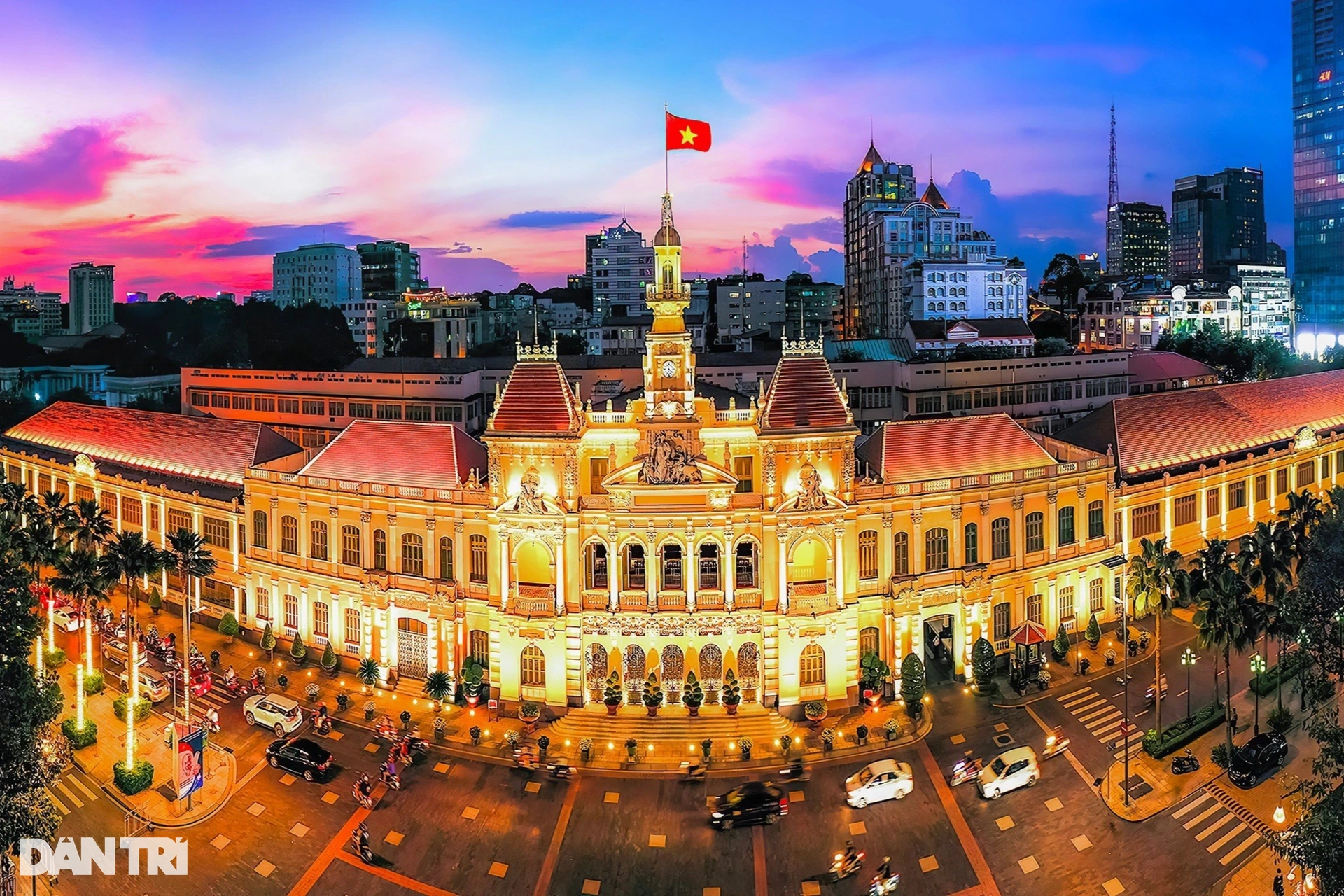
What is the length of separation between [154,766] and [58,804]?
182 inches

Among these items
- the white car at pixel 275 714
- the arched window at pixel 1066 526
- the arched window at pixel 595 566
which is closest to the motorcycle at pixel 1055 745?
the arched window at pixel 1066 526

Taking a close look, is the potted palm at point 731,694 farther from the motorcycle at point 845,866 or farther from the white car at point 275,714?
the white car at point 275,714

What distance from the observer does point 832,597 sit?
57656mm

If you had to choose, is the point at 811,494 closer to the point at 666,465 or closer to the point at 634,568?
the point at 666,465

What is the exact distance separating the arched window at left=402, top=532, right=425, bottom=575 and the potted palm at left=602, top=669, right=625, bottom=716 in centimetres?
1496

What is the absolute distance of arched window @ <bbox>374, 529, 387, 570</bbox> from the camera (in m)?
63.5

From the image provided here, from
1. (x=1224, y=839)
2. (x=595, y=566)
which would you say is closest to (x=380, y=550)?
(x=595, y=566)

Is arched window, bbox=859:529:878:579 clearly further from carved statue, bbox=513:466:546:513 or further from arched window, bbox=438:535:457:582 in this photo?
arched window, bbox=438:535:457:582

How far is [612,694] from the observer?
56562 mm

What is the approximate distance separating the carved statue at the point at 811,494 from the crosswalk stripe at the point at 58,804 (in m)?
42.1

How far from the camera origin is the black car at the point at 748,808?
45656 millimetres

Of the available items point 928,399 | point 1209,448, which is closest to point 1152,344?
point 928,399

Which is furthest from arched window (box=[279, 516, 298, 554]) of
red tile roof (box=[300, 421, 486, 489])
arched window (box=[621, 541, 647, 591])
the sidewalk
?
arched window (box=[621, 541, 647, 591])

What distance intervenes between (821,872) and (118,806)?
3554 cm
